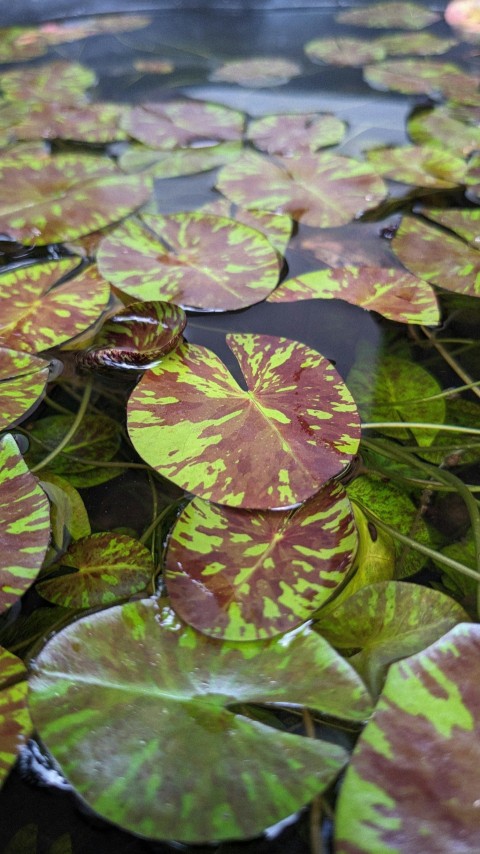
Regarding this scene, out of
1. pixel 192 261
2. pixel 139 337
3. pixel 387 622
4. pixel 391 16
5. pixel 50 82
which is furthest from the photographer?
pixel 391 16

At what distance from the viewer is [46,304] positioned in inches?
34.9

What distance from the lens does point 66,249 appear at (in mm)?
1059

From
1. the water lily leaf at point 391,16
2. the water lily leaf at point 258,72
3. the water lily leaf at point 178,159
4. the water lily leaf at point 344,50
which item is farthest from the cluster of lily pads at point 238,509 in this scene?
the water lily leaf at point 391,16

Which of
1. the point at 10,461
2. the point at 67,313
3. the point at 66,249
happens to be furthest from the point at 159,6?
the point at 10,461

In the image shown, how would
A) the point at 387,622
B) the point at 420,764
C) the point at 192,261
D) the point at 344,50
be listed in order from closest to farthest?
the point at 420,764 → the point at 387,622 → the point at 192,261 → the point at 344,50

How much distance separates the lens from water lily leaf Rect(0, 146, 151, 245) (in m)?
1.07

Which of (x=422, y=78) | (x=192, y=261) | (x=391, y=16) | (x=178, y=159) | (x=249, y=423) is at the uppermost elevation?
(x=391, y=16)

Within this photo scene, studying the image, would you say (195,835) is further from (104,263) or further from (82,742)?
(104,263)

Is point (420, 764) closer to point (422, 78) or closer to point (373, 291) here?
point (373, 291)

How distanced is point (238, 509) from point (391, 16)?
2.26m

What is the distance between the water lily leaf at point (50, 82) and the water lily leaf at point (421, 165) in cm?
89

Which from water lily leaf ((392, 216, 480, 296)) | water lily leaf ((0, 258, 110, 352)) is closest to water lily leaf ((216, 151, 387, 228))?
water lily leaf ((392, 216, 480, 296))

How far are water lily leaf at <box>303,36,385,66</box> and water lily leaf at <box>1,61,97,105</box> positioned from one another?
2.43ft

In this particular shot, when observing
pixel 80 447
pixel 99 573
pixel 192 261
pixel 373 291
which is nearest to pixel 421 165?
pixel 373 291
